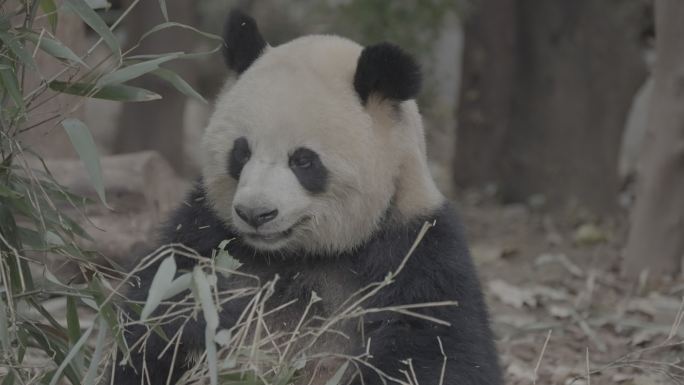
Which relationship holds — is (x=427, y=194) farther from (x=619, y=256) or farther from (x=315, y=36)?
(x=619, y=256)

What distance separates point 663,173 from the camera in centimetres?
586

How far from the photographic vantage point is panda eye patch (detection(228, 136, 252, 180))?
10.8 ft

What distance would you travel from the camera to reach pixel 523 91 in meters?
9.05

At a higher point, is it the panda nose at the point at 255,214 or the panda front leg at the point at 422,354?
the panda nose at the point at 255,214

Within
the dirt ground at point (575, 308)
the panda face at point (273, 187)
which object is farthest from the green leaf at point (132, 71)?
the dirt ground at point (575, 308)

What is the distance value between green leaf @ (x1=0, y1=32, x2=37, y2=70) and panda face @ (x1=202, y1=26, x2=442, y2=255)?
0.62 m

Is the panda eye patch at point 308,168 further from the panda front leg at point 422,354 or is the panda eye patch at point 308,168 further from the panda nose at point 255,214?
the panda front leg at point 422,354

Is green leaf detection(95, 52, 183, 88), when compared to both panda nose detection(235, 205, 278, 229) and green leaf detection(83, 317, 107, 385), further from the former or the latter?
green leaf detection(83, 317, 107, 385)

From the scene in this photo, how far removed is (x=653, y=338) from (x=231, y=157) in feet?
8.05

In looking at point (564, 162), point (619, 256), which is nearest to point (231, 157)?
point (619, 256)

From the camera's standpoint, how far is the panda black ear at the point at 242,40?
11.6ft

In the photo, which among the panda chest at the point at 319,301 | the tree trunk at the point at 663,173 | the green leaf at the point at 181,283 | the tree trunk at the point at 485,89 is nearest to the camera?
the green leaf at the point at 181,283

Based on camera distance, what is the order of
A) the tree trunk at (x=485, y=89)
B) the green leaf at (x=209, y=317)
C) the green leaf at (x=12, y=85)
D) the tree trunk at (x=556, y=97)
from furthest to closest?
the tree trunk at (x=485, y=89), the tree trunk at (x=556, y=97), the green leaf at (x=12, y=85), the green leaf at (x=209, y=317)

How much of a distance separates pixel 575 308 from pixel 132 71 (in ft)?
9.97
